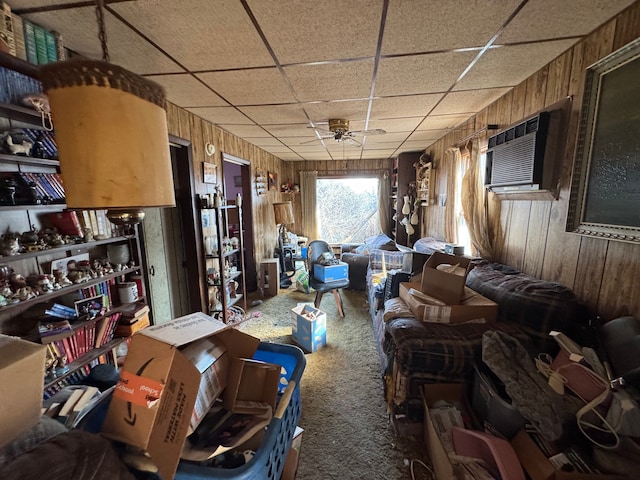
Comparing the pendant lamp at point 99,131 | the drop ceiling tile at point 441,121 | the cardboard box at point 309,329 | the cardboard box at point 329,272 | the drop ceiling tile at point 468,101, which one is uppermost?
the drop ceiling tile at point 441,121

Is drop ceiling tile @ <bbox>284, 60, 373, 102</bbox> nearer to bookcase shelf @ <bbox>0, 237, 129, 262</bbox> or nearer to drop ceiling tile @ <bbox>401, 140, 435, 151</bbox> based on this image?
bookcase shelf @ <bbox>0, 237, 129, 262</bbox>

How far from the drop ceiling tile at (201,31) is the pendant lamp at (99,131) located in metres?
0.77

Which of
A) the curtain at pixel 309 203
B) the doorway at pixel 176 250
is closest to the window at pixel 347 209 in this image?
the curtain at pixel 309 203

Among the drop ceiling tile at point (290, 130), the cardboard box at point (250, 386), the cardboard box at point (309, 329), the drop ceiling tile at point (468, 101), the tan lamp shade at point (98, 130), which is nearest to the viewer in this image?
the tan lamp shade at point (98, 130)

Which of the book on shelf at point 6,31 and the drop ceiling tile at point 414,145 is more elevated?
the drop ceiling tile at point 414,145

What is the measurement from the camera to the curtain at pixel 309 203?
A: 18.6 ft

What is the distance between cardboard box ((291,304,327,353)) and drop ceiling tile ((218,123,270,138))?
6.78 ft

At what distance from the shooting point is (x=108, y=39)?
1.25m

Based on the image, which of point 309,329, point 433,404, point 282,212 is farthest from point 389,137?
point 433,404

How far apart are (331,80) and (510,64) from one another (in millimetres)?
1110

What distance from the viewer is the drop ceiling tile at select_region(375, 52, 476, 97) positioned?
1.48m

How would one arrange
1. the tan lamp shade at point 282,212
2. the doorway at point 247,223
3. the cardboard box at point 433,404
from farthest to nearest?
the tan lamp shade at point 282,212 → the doorway at point 247,223 → the cardboard box at point 433,404

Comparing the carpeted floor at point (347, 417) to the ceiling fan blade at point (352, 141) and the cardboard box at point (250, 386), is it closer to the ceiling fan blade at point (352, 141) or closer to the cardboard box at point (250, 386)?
the cardboard box at point (250, 386)

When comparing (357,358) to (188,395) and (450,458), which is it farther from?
(188,395)
